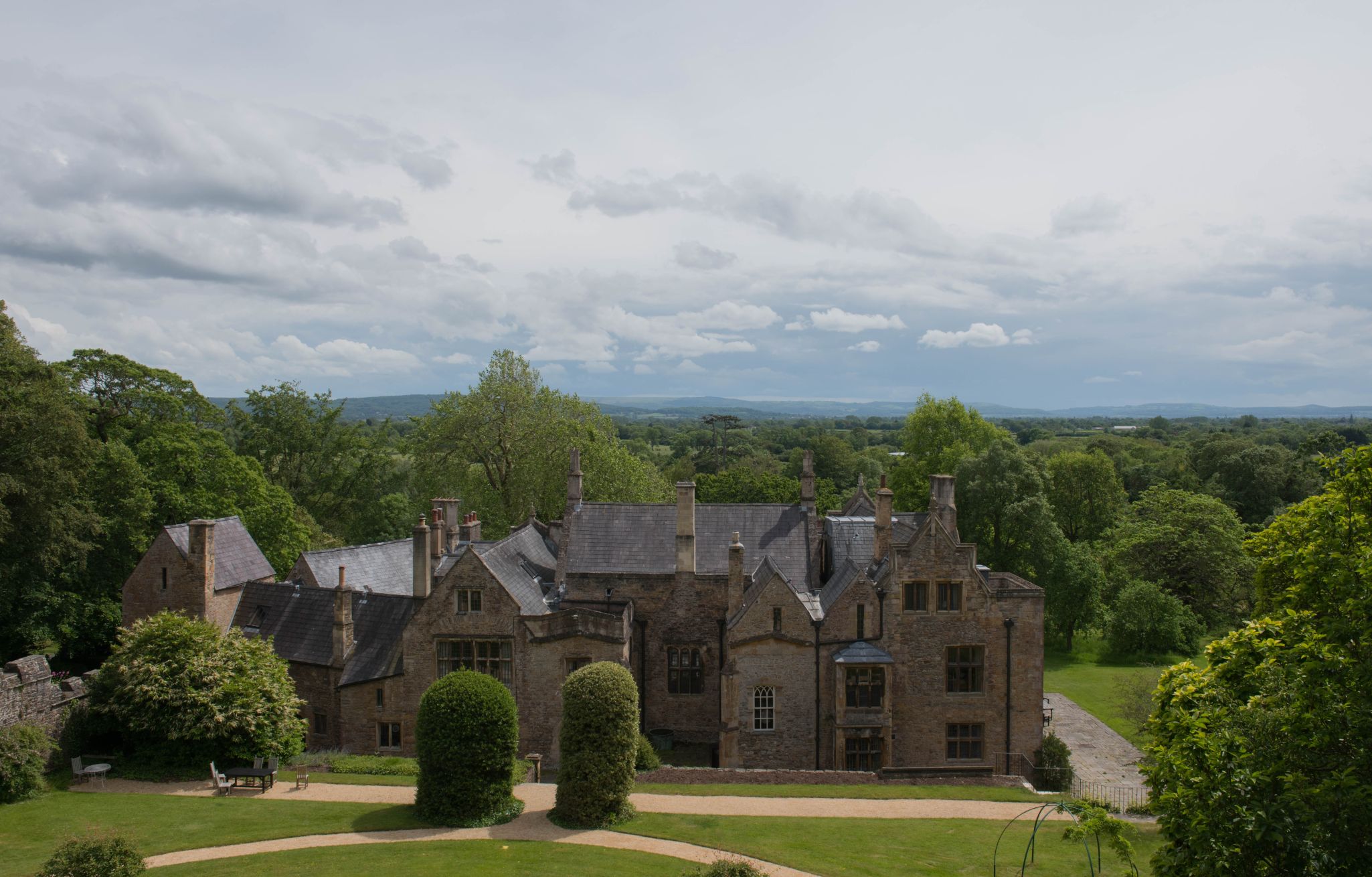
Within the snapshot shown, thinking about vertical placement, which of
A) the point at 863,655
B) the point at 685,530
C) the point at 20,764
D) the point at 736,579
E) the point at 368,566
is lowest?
the point at 20,764

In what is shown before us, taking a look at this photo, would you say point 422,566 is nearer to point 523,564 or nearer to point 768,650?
point 523,564

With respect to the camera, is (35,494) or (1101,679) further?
(1101,679)

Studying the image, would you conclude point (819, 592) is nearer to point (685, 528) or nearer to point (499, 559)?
point (685, 528)

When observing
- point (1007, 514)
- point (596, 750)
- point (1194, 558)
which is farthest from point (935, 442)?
point (596, 750)

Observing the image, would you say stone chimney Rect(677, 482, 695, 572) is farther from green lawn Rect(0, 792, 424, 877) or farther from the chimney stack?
the chimney stack

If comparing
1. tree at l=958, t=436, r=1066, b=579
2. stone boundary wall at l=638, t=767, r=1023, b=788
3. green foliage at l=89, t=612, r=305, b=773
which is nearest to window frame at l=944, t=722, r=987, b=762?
stone boundary wall at l=638, t=767, r=1023, b=788

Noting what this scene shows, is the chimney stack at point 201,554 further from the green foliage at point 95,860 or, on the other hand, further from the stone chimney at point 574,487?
the green foliage at point 95,860

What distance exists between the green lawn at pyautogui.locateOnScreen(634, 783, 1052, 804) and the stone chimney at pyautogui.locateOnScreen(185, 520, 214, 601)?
22.2 metres

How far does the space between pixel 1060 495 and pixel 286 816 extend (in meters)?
74.2

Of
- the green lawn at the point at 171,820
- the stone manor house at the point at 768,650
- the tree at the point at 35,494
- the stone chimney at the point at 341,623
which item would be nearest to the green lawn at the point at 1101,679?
the stone manor house at the point at 768,650

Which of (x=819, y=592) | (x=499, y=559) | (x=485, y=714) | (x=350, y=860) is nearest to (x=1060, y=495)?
(x=819, y=592)

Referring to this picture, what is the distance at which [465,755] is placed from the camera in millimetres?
28656

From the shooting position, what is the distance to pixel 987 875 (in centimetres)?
2445

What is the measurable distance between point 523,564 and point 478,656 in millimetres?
5613
